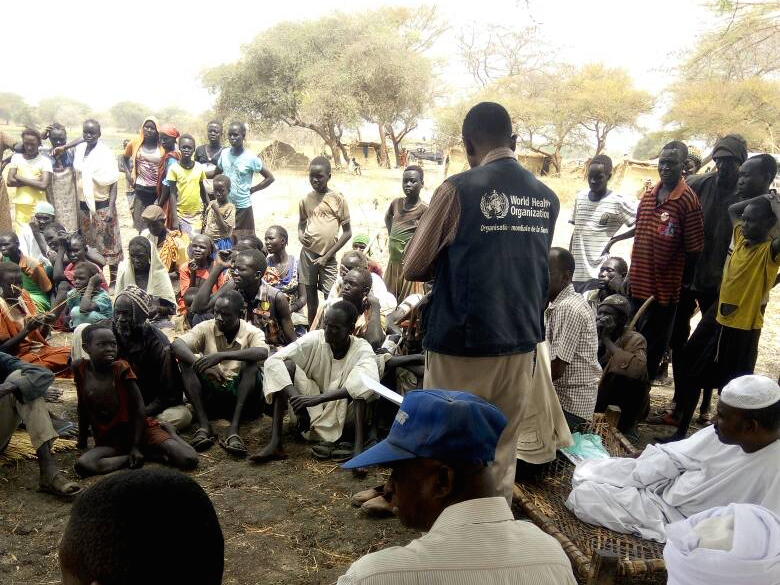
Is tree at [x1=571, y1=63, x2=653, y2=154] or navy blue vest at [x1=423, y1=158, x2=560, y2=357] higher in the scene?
tree at [x1=571, y1=63, x2=653, y2=154]

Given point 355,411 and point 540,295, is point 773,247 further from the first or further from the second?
point 355,411

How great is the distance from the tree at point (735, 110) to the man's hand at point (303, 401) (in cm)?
1987

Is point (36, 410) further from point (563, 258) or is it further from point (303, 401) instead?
point (563, 258)

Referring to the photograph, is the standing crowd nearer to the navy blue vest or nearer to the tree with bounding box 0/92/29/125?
the navy blue vest

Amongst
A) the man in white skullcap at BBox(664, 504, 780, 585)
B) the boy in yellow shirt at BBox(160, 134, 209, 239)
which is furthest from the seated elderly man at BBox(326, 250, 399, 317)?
the man in white skullcap at BBox(664, 504, 780, 585)

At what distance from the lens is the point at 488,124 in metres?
2.97

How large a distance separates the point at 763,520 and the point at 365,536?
205 centimetres

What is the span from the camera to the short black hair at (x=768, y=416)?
287cm

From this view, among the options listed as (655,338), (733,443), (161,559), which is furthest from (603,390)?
(161,559)

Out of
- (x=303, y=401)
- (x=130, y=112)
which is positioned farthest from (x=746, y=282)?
(x=130, y=112)

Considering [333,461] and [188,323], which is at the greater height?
[188,323]

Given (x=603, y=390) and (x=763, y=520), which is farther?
(x=603, y=390)

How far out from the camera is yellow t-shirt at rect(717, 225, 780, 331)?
175 inches

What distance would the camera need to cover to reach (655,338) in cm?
530
